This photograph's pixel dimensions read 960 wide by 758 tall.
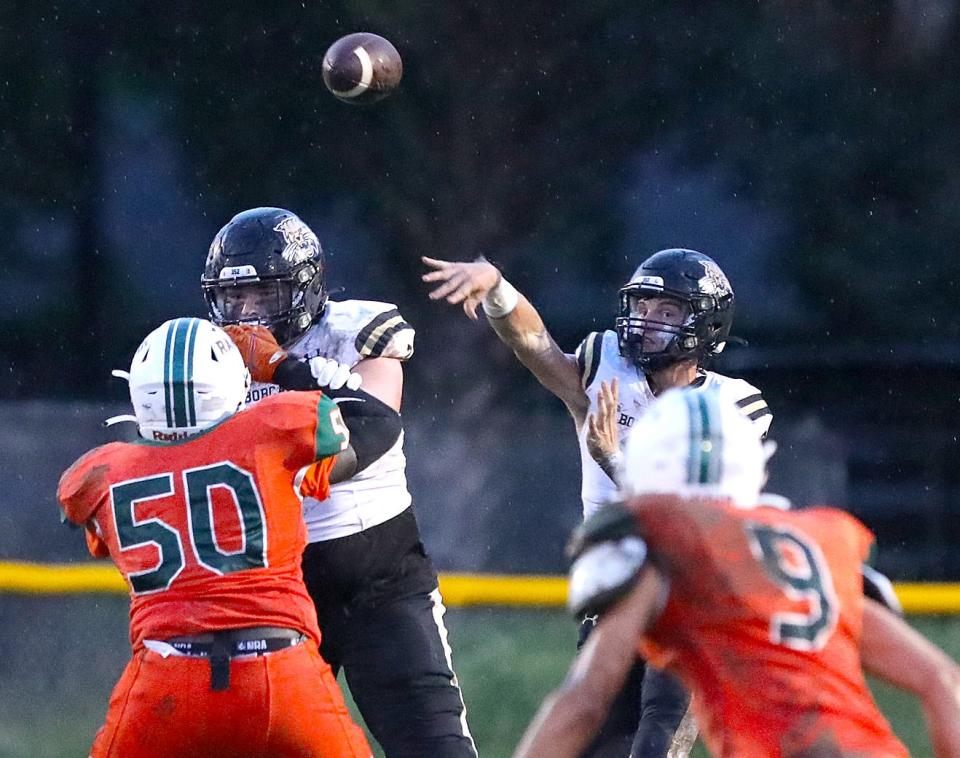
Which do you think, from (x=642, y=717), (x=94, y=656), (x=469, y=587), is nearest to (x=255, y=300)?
(x=642, y=717)

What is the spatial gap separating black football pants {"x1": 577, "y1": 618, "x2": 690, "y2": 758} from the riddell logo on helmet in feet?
3.95

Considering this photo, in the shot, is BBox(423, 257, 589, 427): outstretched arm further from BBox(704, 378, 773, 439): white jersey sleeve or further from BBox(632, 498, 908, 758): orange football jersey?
BBox(632, 498, 908, 758): orange football jersey

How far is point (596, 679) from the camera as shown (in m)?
2.42

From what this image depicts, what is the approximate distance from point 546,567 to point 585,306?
1003 mm

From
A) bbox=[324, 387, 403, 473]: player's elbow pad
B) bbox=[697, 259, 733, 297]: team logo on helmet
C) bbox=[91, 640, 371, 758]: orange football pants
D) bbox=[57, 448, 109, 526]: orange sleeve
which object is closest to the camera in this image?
bbox=[91, 640, 371, 758]: orange football pants

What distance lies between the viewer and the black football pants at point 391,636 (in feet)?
13.0

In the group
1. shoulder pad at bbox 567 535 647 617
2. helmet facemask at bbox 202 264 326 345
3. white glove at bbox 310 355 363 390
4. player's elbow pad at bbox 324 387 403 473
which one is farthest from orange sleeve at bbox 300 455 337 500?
shoulder pad at bbox 567 535 647 617

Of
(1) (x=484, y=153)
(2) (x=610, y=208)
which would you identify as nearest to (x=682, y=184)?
(2) (x=610, y=208)

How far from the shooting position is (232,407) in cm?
361

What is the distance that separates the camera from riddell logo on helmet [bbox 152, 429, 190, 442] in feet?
11.7

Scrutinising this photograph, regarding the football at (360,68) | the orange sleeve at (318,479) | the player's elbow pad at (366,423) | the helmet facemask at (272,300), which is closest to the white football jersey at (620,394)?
the player's elbow pad at (366,423)

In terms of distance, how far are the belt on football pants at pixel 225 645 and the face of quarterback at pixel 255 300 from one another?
0.94 meters

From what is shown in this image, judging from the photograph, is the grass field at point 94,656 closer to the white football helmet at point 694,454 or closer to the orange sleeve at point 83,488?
the orange sleeve at point 83,488

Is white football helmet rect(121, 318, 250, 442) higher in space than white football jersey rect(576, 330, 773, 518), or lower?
higher
